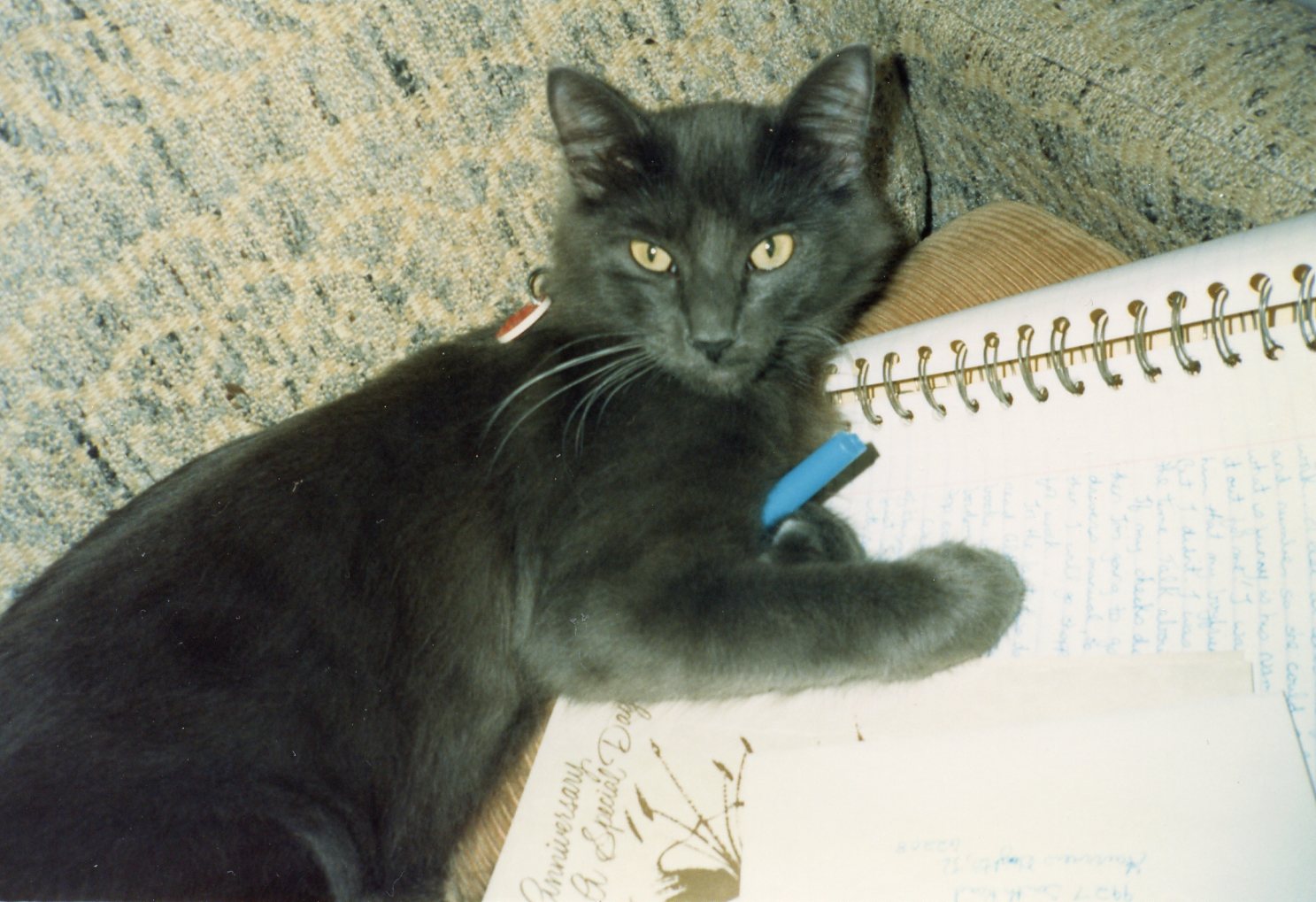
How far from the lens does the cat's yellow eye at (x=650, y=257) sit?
3.55ft

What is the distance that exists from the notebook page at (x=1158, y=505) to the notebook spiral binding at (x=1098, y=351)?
0.03 ft

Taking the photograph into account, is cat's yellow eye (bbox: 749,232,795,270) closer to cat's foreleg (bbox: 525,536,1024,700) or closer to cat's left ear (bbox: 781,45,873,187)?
cat's left ear (bbox: 781,45,873,187)

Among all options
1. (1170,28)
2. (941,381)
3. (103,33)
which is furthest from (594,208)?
(1170,28)

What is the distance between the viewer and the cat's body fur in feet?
2.85

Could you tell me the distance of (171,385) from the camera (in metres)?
1.16

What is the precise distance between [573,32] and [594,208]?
0.27 meters

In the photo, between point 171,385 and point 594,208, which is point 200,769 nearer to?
point 171,385

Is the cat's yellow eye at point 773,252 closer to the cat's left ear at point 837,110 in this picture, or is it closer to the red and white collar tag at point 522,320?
the cat's left ear at point 837,110

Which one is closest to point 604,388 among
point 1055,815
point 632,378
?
point 632,378

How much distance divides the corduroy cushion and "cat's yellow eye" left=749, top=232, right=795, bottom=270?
8.9 inches

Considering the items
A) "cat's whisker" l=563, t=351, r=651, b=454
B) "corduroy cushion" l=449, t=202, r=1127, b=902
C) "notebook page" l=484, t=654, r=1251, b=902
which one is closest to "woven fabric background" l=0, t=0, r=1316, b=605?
"corduroy cushion" l=449, t=202, r=1127, b=902

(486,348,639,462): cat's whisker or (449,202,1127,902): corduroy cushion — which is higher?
(486,348,639,462): cat's whisker

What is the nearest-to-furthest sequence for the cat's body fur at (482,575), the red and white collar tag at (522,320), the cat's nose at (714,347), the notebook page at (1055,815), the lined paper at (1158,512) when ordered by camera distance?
the notebook page at (1055,815) → the lined paper at (1158,512) → the cat's body fur at (482,575) → the cat's nose at (714,347) → the red and white collar tag at (522,320)

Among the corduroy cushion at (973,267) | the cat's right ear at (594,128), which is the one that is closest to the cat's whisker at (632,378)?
the cat's right ear at (594,128)
